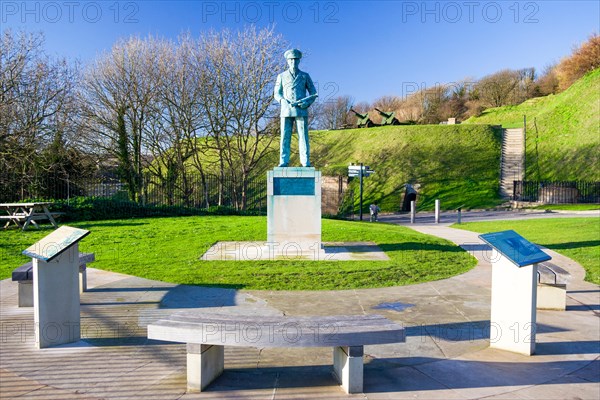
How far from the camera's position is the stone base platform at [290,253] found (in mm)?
9330

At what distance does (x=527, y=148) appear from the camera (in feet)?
117

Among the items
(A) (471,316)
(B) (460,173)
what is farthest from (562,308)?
(B) (460,173)

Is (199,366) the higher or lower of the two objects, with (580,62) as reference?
lower

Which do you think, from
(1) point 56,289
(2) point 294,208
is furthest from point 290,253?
(1) point 56,289

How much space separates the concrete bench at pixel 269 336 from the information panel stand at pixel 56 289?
1.61 metres

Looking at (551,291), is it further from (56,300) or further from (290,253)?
(56,300)

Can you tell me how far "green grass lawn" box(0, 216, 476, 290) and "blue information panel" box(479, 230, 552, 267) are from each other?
2.79m

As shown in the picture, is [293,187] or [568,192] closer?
[293,187]

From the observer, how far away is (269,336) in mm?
3420

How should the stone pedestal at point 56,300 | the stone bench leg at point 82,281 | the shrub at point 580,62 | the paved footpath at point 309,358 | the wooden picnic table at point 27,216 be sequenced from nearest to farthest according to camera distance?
the paved footpath at point 309,358 < the stone pedestal at point 56,300 < the stone bench leg at point 82,281 < the wooden picnic table at point 27,216 < the shrub at point 580,62

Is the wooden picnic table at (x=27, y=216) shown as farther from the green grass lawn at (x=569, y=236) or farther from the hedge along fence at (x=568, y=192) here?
the hedge along fence at (x=568, y=192)

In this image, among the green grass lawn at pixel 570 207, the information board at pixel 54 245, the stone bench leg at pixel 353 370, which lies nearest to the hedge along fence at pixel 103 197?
the information board at pixel 54 245

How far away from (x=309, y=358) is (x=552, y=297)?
12.2 ft

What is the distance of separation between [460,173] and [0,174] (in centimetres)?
3006
